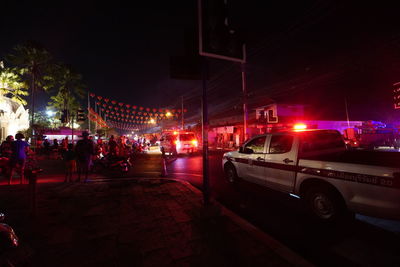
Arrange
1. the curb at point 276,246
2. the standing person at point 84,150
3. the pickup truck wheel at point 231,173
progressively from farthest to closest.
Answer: the standing person at point 84,150 → the pickup truck wheel at point 231,173 → the curb at point 276,246

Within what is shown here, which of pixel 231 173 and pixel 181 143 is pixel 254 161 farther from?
pixel 181 143

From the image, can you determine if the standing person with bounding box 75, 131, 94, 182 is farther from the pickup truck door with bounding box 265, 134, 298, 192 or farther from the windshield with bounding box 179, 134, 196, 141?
the windshield with bounding box 179, 134, 196, 141

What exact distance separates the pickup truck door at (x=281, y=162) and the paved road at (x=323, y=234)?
55 centimetres

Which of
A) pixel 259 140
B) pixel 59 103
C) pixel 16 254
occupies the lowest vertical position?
pixel 16 254

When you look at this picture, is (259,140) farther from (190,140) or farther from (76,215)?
(190,140)

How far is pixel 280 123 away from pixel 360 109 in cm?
1371

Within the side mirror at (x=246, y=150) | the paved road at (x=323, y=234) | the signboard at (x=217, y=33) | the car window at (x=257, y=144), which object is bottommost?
the paved road at (x=323, y=234)

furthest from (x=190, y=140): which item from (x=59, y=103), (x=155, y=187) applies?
(x=59, y=103)

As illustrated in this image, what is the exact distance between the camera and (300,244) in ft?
10.5

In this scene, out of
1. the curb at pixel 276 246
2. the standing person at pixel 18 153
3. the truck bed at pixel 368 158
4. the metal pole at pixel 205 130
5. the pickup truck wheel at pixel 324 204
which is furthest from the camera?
the standing person at pixel 18 153

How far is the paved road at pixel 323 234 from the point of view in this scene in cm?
279

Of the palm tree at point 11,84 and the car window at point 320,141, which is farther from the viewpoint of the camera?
the palm tree at point 11,84

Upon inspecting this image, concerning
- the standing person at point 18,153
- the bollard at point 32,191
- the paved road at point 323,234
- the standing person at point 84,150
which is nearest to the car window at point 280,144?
the paved road at point 323,234

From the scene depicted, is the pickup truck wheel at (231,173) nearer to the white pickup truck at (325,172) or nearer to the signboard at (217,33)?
the white pickup truck at (325,172)
